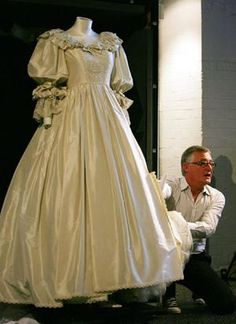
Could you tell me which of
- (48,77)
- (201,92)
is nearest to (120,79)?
(48,77)

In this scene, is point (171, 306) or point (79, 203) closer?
point (79, 203)

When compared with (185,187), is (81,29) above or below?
above

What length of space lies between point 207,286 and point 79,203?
0.81m

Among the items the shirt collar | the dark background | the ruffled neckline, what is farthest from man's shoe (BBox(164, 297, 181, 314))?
the ruffled neckline

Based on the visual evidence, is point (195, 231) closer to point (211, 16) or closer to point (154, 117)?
point (154, 117)

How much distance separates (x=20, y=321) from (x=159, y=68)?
1879 mm

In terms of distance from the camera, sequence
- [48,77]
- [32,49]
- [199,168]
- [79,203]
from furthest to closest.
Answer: [32,49], [199,168], [48,77], [79,203]

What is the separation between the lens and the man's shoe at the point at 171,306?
93.7 inches

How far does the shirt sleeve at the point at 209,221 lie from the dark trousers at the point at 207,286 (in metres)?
0.18

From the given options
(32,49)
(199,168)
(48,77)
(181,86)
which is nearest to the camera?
(48,77)

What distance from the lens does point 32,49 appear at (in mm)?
2934

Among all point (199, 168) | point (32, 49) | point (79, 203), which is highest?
A: point (32, 49)

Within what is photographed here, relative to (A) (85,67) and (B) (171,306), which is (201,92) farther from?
(B) (171,306)

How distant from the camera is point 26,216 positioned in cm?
215
